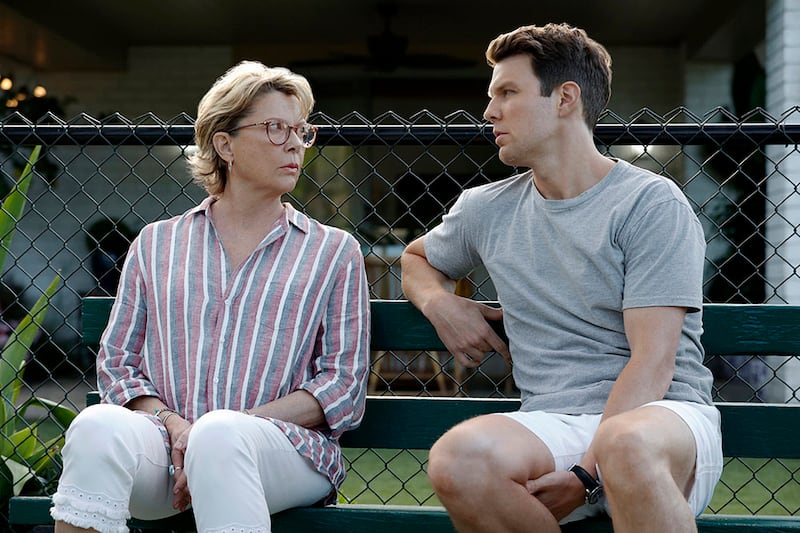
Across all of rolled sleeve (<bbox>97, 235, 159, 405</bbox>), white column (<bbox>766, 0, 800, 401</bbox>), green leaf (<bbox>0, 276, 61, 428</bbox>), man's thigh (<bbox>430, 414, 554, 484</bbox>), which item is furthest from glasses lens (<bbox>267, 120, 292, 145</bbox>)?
white column (<bbox>766, 0, 800, 401</bbox>)

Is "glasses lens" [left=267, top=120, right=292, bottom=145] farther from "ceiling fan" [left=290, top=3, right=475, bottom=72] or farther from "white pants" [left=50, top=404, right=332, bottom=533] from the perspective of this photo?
"ceiling fan" [left=290, top=3, right=475, bottom=72]

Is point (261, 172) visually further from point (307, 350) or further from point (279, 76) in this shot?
point (307, 350)

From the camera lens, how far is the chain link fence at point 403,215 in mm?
2406

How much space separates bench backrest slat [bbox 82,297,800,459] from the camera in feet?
6.98

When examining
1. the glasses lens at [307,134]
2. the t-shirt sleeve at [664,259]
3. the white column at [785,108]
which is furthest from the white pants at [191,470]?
the white column at [785,108]

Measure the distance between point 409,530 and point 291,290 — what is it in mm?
560

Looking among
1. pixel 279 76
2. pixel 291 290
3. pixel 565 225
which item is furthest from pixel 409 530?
pixel 279 76

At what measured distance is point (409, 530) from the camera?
204 cm

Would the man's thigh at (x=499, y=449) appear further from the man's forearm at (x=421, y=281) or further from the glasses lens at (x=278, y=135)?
the glasses lens at (x=278, y=135)

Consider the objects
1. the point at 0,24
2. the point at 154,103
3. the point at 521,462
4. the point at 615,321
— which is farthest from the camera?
the point at 154,103

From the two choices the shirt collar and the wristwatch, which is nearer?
the wristwatch

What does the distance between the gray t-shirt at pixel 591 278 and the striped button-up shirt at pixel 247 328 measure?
1.12ft

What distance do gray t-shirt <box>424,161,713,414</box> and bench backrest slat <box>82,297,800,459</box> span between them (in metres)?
0.17

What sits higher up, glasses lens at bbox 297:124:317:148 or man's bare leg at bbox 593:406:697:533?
glasses lens at bbox 297:124:317:148
